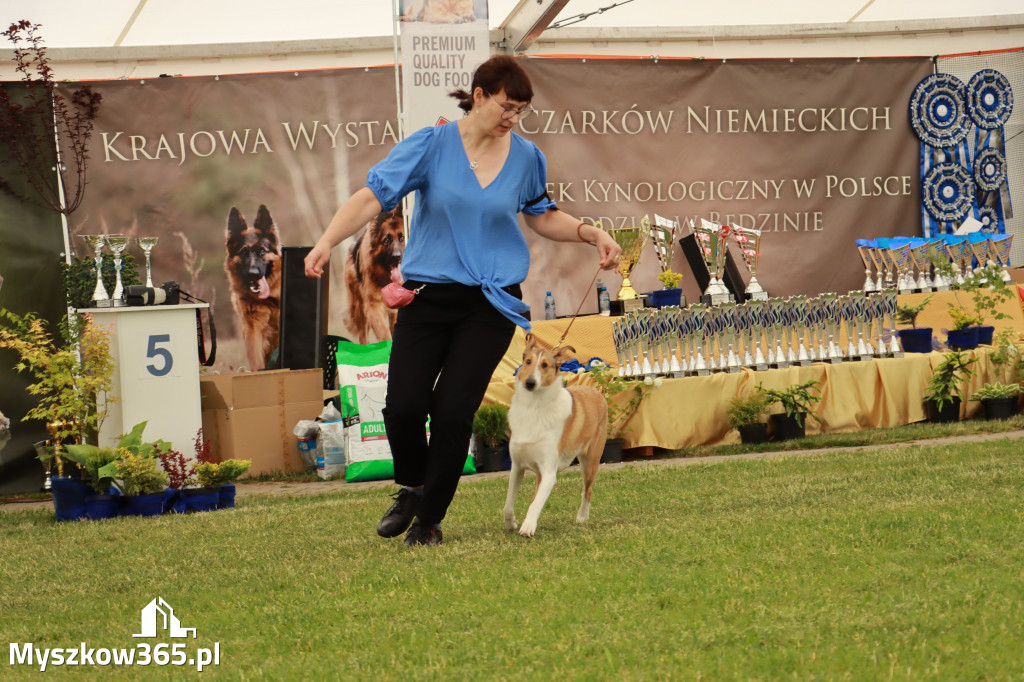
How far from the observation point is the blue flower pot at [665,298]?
7.67 m

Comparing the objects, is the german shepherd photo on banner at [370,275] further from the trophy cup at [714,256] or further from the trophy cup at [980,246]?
the trophy cup at [980,246]

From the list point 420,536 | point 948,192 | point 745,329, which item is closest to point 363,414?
point 745,329

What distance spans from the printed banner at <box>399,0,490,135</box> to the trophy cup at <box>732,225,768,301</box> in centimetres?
246

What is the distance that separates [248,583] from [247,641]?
76 cm

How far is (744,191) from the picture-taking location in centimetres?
966

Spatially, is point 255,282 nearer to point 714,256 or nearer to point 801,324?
point 714,256

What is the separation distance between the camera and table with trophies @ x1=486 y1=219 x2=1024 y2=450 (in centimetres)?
728

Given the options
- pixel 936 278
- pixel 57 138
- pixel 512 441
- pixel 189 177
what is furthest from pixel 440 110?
pixel 936 278

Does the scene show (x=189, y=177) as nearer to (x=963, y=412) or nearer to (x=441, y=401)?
(x=441, y=401)

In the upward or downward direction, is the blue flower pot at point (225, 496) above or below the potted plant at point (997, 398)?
below

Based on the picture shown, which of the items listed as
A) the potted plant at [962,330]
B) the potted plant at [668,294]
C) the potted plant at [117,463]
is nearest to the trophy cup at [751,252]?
the potted plant at [668,294]

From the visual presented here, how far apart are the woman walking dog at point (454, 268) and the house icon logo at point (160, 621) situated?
0.92m

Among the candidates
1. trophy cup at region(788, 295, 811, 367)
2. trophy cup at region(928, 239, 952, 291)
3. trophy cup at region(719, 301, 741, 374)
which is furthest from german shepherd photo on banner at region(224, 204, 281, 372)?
trophy cup at region(928, 239, 952, 291)

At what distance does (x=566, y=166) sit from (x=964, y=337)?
357 cm
